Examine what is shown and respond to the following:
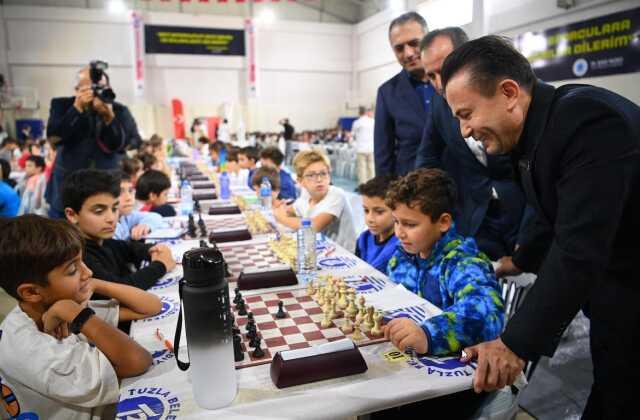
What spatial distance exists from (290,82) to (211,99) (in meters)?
3.36

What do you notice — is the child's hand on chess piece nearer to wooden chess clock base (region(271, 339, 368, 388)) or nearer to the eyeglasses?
wooden chess clock base (region(271, 339, 368, 388))

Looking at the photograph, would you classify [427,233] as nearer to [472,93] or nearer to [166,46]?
[472,93]

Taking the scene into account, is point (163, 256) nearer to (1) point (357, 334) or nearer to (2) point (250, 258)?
(2) point (250, 258)

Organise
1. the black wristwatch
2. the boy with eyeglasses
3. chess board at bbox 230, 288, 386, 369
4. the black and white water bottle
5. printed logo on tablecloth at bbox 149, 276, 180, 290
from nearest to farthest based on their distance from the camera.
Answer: the black and white water bottle → the black wristwatch → chess board at bbox 230, 288, 386, 369 → printed logo on tablecloth at bbox 149, 276, 180, 290 → the boy with eyeglasses

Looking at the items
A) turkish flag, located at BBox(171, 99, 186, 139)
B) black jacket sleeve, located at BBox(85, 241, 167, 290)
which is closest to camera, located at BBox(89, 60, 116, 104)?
black jacket sleeve, located at BBox(85, 241, 167, 290)

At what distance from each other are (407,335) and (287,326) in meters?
0.41

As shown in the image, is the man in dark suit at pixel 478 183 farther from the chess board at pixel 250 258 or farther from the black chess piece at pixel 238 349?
the black chess piece at pixel 238 349

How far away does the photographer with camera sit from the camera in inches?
125

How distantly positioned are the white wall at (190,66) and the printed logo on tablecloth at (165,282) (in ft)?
49.8

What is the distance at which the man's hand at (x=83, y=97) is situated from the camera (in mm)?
3170

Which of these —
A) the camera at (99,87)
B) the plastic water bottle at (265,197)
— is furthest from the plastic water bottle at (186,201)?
the camera at (99,87)

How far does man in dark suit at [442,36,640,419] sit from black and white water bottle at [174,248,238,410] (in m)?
0.62

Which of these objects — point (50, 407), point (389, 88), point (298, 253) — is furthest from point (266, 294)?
point (389, 88)

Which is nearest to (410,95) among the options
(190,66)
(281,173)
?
(281,173)
